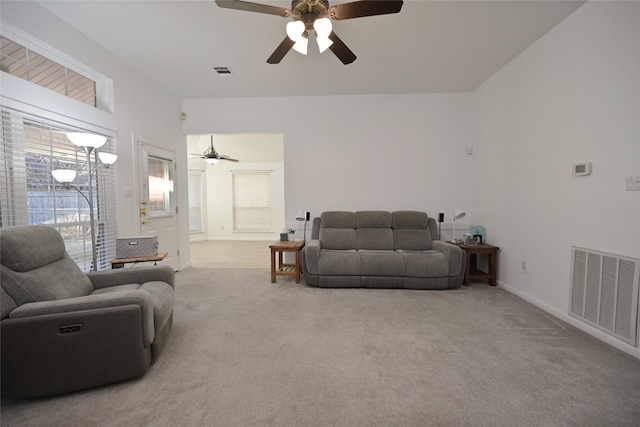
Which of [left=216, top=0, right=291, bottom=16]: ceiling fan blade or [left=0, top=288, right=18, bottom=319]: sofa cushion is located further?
[left=216, top=0, right=291, bottom=16]: ceiling fan blade

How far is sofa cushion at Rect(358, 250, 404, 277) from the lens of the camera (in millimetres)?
3354

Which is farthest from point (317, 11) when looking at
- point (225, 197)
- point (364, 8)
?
point (225, 197)

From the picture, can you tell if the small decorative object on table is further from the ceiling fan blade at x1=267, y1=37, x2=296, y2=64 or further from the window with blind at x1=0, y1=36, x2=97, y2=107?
the window with blind at x1=0, y1=36, x2=97, y2=107

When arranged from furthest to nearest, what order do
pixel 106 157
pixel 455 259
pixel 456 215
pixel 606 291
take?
pixel 456 215 → pixel 455 259 → pixel 106 157 → pixel 606 291

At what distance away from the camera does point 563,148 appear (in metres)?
2.53

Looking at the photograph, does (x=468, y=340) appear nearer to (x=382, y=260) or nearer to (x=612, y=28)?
(x=382, y=260)

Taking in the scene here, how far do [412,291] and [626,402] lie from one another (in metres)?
1.94

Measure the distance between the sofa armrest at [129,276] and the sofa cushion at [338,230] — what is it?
2.14m

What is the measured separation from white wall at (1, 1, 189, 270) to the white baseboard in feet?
16.2

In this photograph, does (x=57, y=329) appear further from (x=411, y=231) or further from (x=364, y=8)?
(x=411, y=231)

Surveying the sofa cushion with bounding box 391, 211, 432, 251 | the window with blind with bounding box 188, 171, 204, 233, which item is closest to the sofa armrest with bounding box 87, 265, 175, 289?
Answer: the sofa cushion with bounding box 391, 211, 432, 251

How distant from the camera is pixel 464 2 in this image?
2.21 metres

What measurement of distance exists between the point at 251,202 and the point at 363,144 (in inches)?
179

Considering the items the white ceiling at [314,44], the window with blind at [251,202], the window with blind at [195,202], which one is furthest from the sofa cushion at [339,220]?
the window with blind at [195,202]
